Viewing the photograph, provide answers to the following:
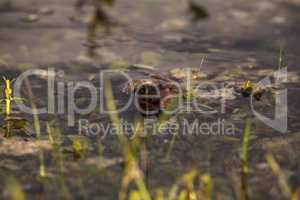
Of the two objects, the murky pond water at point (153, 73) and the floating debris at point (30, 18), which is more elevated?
the floating debris at point (30, 18)

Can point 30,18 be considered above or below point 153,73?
above

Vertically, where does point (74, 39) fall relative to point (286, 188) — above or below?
above

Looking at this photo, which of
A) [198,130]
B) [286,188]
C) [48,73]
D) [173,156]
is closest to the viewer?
[286,188]

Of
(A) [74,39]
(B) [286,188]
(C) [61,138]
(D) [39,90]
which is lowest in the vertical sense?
(B) [286,188]

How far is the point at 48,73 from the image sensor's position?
386 centimetres

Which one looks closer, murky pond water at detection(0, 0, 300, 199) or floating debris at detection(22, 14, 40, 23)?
murky pond water at detection(0, 0, 300, 199)

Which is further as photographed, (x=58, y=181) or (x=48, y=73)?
(x=48, y=73)

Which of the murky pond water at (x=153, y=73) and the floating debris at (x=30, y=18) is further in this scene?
the floating debris at (x=30, y=18)

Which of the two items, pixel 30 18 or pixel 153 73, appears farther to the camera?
pixel 30 18

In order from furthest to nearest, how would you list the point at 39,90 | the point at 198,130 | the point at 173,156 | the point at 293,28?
the point at 293,28, the point at 39,90, the point at 198,130, the point at 173,156

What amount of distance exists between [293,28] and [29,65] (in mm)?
2627

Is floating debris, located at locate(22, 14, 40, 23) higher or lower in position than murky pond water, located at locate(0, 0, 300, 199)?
higher

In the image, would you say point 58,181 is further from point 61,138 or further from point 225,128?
point 225,128

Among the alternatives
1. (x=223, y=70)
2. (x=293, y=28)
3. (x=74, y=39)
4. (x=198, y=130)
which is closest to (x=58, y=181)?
(x=198, y=130)
